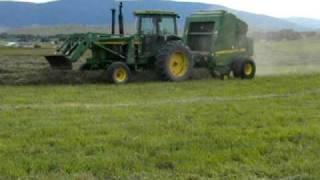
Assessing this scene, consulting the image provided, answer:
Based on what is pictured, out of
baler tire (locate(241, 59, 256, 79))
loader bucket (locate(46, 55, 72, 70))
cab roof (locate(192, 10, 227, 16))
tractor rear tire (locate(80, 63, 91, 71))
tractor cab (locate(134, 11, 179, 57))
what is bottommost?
baler tire (locate(241, 59, 256, 79))

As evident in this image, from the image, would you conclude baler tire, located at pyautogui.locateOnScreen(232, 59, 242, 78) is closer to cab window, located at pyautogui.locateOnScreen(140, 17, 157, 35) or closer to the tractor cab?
the tractor cab

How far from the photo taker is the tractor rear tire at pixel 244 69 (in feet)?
86.4

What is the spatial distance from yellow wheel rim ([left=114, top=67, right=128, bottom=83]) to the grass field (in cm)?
280

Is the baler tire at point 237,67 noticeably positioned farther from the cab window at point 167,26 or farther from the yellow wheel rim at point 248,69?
the cab window at point 167,26

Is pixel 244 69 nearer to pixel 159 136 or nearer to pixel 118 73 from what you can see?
pixel 118 73

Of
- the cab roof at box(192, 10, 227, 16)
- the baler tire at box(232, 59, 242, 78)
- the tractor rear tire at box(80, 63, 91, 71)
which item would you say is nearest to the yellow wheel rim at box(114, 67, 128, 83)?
the tractor rear tire at box(80, 63, 91, 71)

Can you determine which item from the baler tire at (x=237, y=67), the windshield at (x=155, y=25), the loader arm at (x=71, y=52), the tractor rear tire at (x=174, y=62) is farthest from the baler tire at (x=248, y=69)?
the loader arm at (x=71, y=52)

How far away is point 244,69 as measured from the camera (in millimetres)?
26375

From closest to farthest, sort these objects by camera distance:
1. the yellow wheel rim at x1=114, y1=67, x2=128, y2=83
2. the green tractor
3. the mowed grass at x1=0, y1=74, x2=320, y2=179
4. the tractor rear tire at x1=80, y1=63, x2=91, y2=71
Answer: the mowed grass at x1=0, y1=74, x2=320, y2=179 → the yellow wheel rim at x1=114, y1=67, x2=128, y2=83 → the green tractor → the tractor rear tire at x1=80, y1=63, x2=91, y2=71

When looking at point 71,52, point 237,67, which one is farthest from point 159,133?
point 237,67

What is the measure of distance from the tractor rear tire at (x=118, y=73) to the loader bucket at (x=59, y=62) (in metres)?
1.41

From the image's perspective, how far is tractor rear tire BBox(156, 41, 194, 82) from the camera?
23703 mm

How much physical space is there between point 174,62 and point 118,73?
8.28 ft

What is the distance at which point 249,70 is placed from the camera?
26.7 meters
